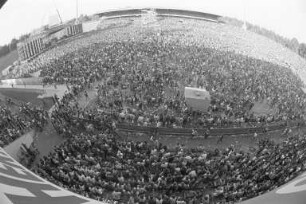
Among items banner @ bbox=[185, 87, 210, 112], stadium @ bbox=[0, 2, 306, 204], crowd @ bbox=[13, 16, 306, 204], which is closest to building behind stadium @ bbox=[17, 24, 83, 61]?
stadium @ bbox=[0, 2, 306, 204]

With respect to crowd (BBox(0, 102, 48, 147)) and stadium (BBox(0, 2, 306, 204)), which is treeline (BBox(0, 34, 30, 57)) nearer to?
stadium (BBox(0, 2, 306, 204))

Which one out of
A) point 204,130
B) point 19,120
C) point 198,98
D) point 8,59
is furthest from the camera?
point 19,120

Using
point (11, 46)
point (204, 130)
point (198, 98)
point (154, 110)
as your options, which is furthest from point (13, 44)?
point (204, 130)

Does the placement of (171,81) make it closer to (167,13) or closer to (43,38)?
(167,13)

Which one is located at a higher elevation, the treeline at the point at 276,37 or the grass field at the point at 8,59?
the treeline at the point at 276,37

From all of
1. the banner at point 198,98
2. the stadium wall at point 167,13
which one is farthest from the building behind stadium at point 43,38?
the banner at point 198,98

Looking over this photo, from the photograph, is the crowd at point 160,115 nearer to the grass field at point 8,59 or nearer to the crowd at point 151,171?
the crowd at point 151,171

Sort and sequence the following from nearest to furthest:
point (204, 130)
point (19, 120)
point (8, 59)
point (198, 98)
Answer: point (198, 98), point (204, 130), point (8, 59), point (19, 120)
